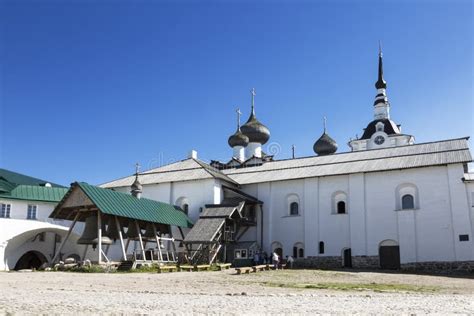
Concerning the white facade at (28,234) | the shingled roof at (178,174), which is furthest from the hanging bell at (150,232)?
the white facade at (28,234)

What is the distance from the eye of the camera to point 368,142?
52188 mm

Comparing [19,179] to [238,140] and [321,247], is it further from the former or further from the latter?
[321,247]

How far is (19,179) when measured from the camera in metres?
35.0

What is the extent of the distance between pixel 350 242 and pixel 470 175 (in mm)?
8080

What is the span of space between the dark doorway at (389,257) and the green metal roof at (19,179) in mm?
23636

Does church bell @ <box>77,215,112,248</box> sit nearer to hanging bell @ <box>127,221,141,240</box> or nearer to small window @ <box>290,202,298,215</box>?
hanging bell @ <box>127,221,141,240</box>

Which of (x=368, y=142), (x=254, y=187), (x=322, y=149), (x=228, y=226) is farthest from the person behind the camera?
(x=368, y=142)

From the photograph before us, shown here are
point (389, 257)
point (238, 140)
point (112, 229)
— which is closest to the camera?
point (112, 229)

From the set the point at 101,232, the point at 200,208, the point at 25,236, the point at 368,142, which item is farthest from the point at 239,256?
the point at 368,142

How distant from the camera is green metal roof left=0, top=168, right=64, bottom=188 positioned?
33500 millimetres

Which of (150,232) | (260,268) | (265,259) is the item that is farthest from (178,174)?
(260,268)

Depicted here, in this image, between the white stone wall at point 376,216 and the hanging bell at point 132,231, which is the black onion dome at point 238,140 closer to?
the white stone wall at point 376,216

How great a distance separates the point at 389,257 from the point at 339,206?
4.67 meters

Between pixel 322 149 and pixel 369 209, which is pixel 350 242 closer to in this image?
pixel 369 209
